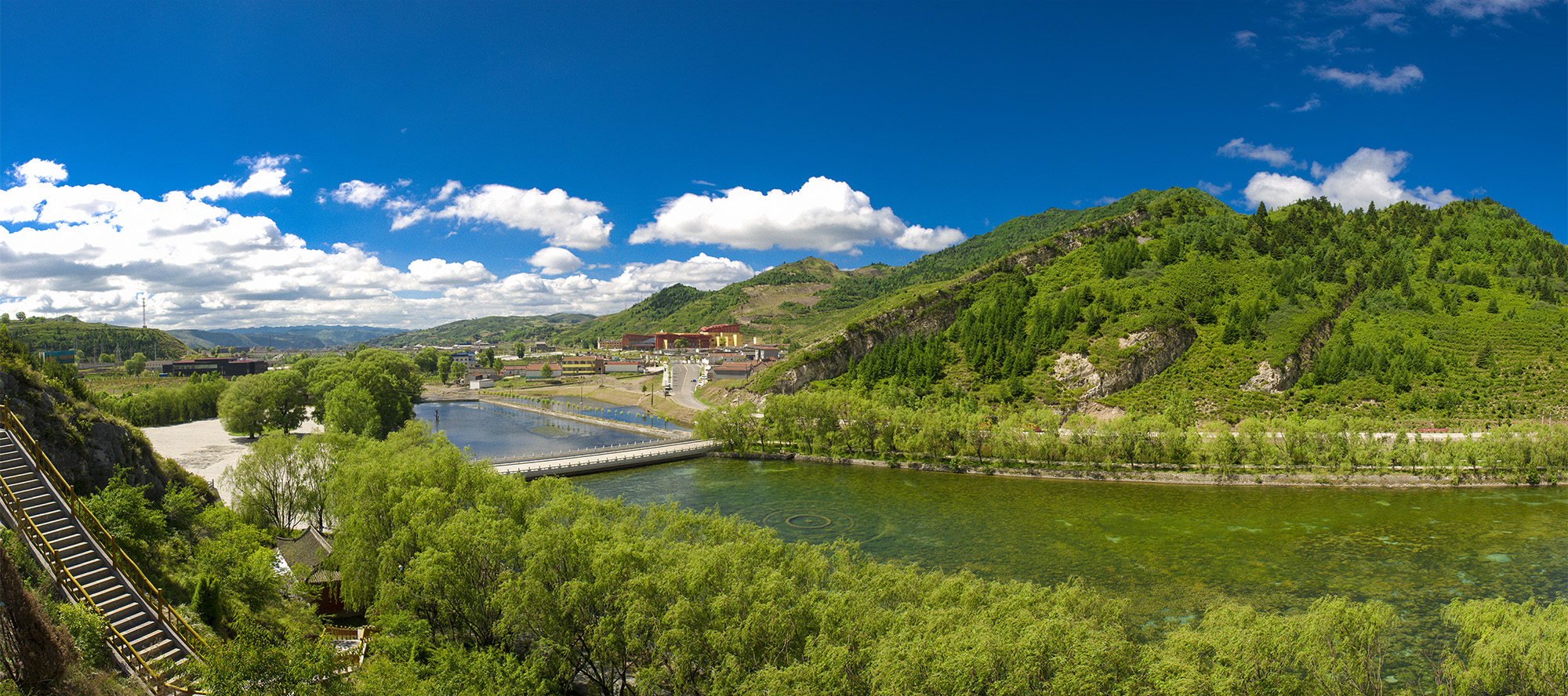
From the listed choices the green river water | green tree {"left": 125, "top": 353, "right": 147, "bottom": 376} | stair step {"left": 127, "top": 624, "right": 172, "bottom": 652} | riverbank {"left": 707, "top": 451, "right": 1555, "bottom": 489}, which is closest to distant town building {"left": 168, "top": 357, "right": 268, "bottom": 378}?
green tree {"left": 125, "top": 353, "right": 147, "bottom": 376}

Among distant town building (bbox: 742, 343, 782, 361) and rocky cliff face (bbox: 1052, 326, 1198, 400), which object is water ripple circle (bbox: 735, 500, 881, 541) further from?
distant town building (bbox: 742, 343, 782, 361)

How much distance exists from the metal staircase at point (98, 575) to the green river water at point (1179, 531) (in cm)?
2230

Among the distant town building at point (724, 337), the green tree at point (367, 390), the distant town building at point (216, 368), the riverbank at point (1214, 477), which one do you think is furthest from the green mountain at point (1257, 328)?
the distant town building at point (216, 368)

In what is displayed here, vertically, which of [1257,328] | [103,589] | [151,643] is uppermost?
[1257,328]

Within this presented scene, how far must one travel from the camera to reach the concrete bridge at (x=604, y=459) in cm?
4703

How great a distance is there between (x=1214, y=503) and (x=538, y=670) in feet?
131

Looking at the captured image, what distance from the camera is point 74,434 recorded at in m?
15.1

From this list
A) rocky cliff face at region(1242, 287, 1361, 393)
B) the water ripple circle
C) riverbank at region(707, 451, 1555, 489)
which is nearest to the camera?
the water ripple circle

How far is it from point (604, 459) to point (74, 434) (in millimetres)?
37033

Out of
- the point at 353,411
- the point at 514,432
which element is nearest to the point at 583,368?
the point at 514,432

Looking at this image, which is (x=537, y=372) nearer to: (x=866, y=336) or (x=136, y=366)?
(x=136, y=366)

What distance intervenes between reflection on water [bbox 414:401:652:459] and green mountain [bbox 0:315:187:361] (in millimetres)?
107288

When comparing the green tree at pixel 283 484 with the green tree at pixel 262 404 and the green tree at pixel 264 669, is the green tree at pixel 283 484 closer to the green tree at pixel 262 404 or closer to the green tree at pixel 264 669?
the green tree at pixel 264 669

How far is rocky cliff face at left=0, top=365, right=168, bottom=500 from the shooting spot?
47.0ft
